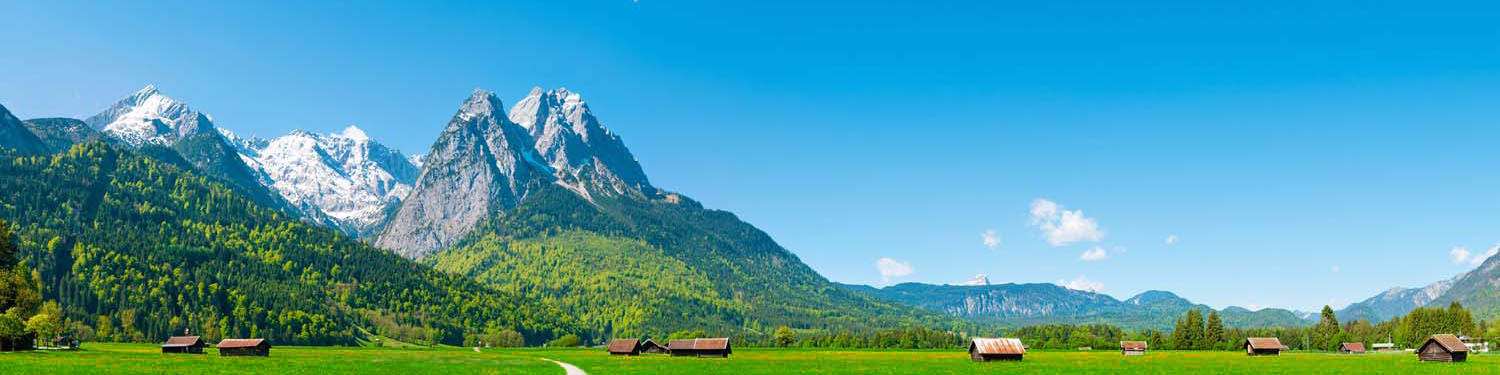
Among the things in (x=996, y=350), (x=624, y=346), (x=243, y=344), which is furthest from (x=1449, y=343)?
(x=243, y=344)

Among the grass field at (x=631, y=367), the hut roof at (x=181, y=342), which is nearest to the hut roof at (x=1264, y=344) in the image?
the grass field at (x=631, y=367)

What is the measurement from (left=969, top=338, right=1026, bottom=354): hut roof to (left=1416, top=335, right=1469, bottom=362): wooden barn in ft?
171

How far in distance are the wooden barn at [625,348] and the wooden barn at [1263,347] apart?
11418cm

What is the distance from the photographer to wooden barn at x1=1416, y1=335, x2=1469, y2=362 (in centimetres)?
12175

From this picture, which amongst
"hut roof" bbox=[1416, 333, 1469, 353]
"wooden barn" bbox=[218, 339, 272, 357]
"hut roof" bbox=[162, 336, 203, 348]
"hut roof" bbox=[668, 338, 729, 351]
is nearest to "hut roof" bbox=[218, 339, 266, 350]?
"wooden barn" bbox=[218, 339, 272, 357]

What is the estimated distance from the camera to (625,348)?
16262cm

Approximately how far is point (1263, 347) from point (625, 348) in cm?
11711

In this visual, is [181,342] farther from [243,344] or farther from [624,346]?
[624,346]

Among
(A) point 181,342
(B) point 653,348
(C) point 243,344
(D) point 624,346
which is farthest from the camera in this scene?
(B) point 653,348

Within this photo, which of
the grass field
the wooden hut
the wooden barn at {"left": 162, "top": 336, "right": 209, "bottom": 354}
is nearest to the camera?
the grass field

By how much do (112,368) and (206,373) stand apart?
10.6 meters

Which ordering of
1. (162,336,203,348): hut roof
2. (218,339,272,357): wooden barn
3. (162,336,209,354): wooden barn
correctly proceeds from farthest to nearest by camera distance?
(162,336,209,354): wooden barn
(162,336,203,348): hut roof
(218,339,272,357): wooden barn

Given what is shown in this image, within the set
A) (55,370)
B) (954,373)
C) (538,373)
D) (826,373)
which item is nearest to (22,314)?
(55,370)

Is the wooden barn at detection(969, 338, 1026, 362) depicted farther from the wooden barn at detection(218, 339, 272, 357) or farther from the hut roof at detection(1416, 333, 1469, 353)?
the wooden barn at detection(218, 339, 272, 357)
